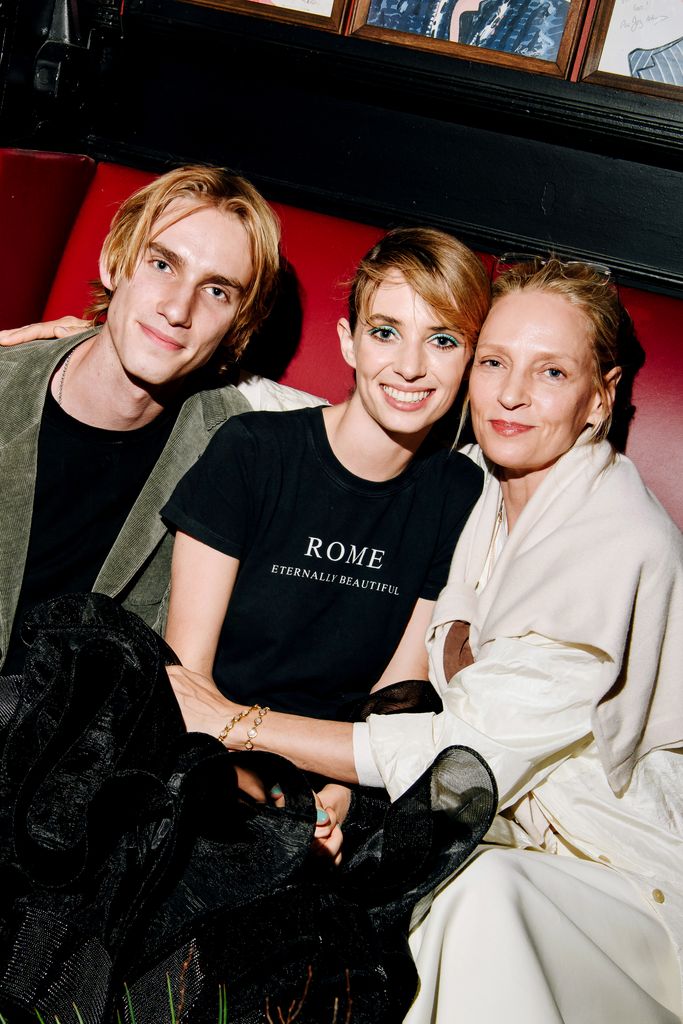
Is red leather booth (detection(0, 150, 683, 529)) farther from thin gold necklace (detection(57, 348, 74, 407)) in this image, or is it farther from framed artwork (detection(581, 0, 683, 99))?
framed artwork (detection(581, 0, 683, 99))

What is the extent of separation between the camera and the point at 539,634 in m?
1.49

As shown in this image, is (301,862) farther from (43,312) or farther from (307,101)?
(307,101)

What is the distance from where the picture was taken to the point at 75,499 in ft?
6.23

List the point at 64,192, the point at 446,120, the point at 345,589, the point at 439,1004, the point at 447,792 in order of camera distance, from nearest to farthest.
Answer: the point at 439,1004 → the point at 447,792 → the point at 345,589 → the point at 64,192 → the point at 446,120

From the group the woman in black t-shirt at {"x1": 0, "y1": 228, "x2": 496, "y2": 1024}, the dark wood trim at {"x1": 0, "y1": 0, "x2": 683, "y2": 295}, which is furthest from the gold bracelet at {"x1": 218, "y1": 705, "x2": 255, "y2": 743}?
A: the dark wood trim at {"x1": 0, "y1": 0, "x2": 683, "y2": 295}

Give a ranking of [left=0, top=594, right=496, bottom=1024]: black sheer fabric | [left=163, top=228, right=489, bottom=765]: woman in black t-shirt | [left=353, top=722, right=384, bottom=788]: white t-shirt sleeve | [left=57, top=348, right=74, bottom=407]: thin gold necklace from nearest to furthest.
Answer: [left=0, top=594, right=496, bottom=1024]: black sheer fabric, [left=353, top=722, right=384, bottom=788]: white t-shirt sleeve, [left=163, top=228, right=489, bottom=765]: woman in black t-shirt, [left=57, top=348, right=74, bottom=407]: thin gold necklace

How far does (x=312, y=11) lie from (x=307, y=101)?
0.23 meters

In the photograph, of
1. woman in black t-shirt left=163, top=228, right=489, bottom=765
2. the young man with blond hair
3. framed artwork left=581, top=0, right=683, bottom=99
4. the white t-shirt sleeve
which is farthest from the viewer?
framed artwork left=581, top=0, right=683, bottom=99

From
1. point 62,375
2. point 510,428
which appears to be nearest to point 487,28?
point 510,428

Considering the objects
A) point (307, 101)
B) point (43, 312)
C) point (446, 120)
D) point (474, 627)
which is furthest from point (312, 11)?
point (474, 627)

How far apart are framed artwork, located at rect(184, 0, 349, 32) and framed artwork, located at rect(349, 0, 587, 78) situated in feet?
0.21

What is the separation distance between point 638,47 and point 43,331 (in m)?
1.63

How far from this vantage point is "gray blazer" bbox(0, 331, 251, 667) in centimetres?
183

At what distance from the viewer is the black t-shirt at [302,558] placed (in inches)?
68.3
